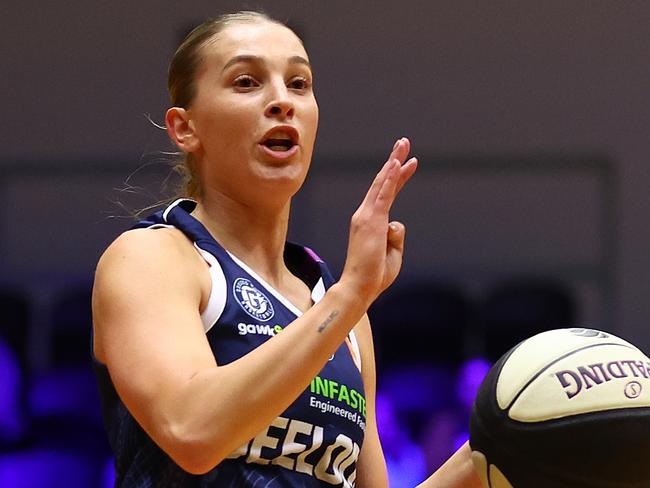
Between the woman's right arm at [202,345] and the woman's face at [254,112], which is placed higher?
the woman's face at [254,112]

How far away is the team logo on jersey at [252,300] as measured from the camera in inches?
71.9

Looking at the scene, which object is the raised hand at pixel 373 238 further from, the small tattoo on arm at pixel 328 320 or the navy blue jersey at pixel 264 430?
the navy blue jersey at pixel 264 430

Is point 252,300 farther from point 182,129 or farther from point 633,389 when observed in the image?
point 633,389

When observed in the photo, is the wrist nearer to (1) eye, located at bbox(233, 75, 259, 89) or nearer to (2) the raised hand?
(2) the raised hand

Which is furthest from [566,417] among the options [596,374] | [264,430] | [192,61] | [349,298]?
[192,61]

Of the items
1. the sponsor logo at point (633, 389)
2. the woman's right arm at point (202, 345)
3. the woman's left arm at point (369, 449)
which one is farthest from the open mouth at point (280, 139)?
the sponsor logo at point (633, 389)

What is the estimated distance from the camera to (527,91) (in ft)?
16.8

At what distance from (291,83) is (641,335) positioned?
10.5ft

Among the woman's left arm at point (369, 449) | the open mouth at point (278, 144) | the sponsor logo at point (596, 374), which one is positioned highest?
the open mouth at point (278, 144)

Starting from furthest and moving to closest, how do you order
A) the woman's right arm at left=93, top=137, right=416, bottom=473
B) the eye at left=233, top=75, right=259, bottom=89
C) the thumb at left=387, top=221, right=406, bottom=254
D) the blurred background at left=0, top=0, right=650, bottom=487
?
the blurred background at left=0, top=0, right=650, bottom=487, the eye at left=233, top=75, right=259, bottom=89, the thumb at left=387, top=221, right=406, bottom=254, the woman's right arm at left=93, top=137, right=416, bottom=473

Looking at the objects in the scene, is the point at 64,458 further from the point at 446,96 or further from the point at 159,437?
the point at 159,437

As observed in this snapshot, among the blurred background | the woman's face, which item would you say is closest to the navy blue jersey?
the woman's face

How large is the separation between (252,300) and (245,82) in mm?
331

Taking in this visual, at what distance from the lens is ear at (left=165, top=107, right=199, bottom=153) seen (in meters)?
1.98
